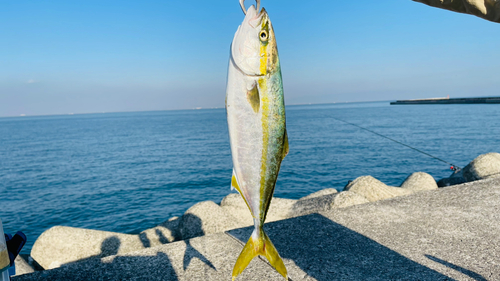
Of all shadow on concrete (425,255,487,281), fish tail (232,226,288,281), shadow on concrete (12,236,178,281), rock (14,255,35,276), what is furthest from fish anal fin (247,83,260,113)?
rock (14,255,35,276)

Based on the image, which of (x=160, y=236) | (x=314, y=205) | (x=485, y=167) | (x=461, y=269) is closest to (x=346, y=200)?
(x=314, y=205)

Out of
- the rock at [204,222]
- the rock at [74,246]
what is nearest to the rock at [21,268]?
the rock at [74,246]

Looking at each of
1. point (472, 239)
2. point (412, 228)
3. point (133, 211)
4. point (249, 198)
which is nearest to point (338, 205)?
point (412, 228)

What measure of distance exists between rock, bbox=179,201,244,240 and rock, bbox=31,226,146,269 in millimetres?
1188

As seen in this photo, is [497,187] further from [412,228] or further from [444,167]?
[444,167]

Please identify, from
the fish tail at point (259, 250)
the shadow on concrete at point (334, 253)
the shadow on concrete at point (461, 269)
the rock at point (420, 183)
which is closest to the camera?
the fish tail at point (259, 250)

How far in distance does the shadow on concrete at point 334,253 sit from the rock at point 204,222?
7.38 ft

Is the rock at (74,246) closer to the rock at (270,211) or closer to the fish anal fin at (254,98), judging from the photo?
the rock at (270,211)

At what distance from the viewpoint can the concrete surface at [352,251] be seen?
347 cm

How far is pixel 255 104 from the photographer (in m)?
1.79

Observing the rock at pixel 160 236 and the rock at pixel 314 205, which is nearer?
the rock at pixel 314 205

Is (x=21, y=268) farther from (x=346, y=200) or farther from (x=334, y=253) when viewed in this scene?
(x=346, y=200)

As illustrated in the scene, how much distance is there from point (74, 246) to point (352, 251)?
602cm

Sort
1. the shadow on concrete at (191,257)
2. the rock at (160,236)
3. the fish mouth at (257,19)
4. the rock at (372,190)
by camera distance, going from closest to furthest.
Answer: the fish mouth at (257,19)
the shadow on concrete at (191,257)
the rock at (160,236)
the rock at (372,190)
